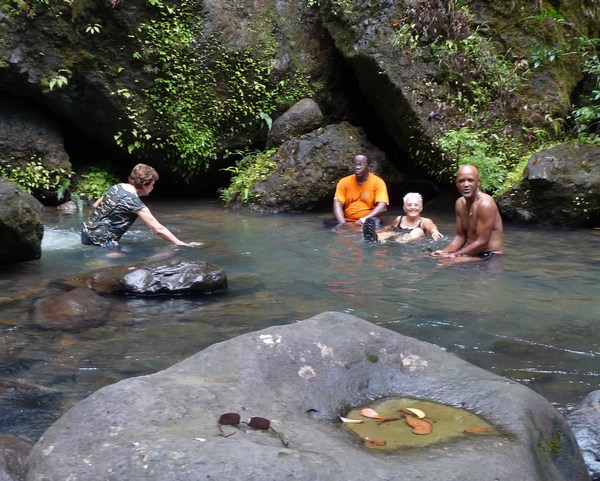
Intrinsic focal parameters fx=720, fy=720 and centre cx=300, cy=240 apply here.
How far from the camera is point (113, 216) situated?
901cm

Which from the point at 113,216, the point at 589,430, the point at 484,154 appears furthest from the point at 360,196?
the point at 589,430

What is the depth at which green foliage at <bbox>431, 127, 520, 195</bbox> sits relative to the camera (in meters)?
12.0

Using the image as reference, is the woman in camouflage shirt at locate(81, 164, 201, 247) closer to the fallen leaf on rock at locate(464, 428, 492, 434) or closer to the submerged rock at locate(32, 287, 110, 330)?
the submerged rock at locate(32, 287, 110, 330)

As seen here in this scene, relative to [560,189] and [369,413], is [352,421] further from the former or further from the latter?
[560,189]

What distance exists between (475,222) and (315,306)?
3.15m

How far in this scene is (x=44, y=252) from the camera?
29.4ft

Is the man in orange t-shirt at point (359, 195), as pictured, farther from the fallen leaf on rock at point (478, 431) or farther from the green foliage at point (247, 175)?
the fallen leaf on rock at point (478, 431)

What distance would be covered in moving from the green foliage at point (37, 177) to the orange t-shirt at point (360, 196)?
5517 mm

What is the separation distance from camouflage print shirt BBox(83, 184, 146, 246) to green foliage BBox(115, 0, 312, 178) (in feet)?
16.9

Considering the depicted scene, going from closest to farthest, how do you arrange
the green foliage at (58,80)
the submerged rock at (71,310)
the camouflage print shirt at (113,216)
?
1. the submerged rock at (71,310)
2. the camouflage print shirt at (113,216)
3. the green foliage at (58,80)

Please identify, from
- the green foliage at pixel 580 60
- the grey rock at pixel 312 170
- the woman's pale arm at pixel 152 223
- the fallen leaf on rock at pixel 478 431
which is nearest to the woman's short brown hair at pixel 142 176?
the woman's pale arm at pixel 152 223

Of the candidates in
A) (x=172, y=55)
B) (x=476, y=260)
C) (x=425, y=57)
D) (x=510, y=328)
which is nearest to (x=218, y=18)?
(x=172, y=55)

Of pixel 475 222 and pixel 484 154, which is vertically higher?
pixel 484 154

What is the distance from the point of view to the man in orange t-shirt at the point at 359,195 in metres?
11.8
